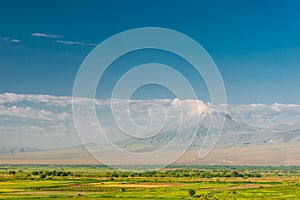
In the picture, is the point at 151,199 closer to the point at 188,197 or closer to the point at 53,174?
the point at 188,197

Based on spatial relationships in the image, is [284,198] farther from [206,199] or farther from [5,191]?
[5,191]

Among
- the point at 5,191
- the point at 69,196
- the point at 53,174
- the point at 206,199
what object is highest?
the point at 53,174

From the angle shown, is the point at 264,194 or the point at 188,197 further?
the point at 264,194

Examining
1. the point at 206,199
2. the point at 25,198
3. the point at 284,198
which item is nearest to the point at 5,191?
the point at 25,198

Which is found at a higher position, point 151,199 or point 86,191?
point 86,191

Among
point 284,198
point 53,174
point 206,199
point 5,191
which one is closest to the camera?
point 206,199

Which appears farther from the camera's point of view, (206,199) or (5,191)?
(5,191)

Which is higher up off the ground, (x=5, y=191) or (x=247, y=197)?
(x=5, y=191)

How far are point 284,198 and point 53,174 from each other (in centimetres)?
6451

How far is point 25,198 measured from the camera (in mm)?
57562

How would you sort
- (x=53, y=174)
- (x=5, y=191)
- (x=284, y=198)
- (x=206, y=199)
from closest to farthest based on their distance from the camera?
(x=206, y=199)
(x=284, y=198)
(x=5, y=191)
(x=53, y=174)

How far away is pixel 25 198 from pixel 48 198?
2674 mm

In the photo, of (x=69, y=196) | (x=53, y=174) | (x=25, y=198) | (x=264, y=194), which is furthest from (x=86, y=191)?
(x=53, y=174)

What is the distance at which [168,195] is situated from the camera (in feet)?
212
